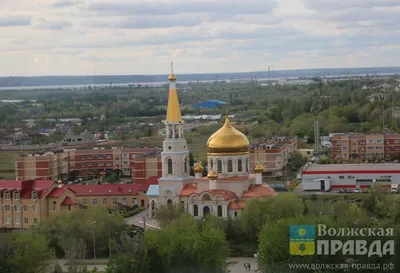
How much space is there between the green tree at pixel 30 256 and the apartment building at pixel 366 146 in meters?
25.3

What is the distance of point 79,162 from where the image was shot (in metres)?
42.8

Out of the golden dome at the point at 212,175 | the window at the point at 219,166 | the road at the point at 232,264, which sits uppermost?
the window at the point at 219,166

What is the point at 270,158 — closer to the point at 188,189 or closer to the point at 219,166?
the point at 219,166

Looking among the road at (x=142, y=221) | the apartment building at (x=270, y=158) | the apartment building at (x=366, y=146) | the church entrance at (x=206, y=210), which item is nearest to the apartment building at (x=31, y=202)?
the road at (x=142, y=221)

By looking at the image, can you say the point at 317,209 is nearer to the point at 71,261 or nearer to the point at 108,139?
the point at 71,261

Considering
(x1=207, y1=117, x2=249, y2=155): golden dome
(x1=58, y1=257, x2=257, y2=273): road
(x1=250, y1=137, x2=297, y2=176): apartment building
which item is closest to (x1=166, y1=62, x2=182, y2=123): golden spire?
(x1=207, y1=117, x2=249, y2=155): golden dome

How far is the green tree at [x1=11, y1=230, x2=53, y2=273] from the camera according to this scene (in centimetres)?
1986

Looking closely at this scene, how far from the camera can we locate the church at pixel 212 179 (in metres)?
27.5

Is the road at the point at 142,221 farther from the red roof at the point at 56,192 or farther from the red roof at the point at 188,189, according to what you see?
the red roof at the point at 56,192

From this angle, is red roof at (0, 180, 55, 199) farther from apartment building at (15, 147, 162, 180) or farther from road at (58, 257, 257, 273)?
apartment building at (15, 147, 162, 180)

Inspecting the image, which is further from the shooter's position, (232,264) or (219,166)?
(219,166)

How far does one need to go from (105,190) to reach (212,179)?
4976 mm

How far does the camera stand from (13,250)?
2034 cm

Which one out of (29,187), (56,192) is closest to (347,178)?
(56,192)
